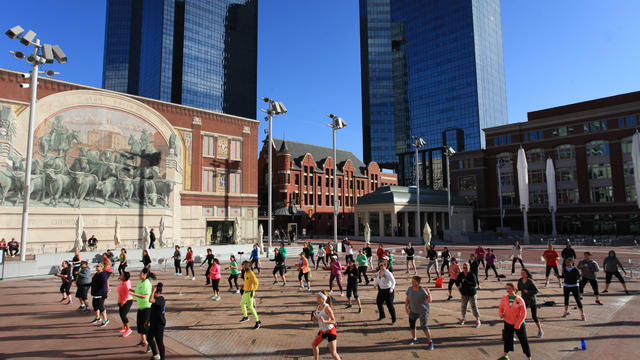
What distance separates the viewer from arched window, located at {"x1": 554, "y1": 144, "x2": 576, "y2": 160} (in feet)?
197

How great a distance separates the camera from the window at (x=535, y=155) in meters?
63.2

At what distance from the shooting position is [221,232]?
41.3 m

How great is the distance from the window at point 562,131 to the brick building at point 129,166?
164ft

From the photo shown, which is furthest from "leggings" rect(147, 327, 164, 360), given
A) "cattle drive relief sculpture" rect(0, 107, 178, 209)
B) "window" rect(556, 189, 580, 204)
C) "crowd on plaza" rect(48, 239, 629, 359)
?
"window" rect(556, 189, 580, 204)

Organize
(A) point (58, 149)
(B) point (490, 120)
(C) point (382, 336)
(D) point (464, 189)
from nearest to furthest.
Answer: (C) point (382, 336), (A) point (58, 149), (D) point (464, 189), (B) point (490, 120)

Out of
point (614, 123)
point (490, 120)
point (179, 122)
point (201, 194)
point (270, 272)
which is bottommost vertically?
point (270, 272)

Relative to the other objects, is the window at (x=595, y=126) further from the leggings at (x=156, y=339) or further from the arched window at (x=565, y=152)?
the leggings at (x=156, y=339)

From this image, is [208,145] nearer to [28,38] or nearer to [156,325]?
[28,38]

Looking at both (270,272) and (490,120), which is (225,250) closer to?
(270,272)

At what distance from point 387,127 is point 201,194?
87.5m

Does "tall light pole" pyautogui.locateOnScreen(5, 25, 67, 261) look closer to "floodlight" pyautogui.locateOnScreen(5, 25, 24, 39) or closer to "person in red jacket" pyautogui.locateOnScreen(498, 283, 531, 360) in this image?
Answer: "floodlight" pyautogui.locateOnScreen(5, 25, 24, 39)

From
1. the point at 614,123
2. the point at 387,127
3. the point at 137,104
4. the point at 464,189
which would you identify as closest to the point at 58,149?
the point at 137,104

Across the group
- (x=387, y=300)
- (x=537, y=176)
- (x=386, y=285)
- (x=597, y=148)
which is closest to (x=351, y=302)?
(x=387, y=300)

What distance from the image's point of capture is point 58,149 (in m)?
29.2
